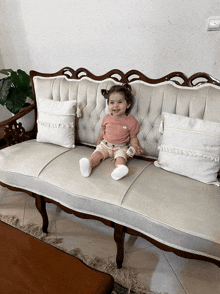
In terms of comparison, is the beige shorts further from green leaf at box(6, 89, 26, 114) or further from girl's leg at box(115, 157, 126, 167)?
A: green leaf at box(6, 89, 26, 114)

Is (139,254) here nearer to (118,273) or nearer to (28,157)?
(118,273)

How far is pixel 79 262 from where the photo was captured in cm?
78

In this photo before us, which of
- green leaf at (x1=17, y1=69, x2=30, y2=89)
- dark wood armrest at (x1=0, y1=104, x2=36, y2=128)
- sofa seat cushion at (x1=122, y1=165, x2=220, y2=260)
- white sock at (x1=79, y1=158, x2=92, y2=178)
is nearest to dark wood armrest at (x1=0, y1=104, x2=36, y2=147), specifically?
dark wood armrest at (x1=0, y1=104, x2=36, y2=128)

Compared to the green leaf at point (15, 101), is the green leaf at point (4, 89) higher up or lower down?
higher up

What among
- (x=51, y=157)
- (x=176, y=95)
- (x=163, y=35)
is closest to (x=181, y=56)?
(x=163, y=35)

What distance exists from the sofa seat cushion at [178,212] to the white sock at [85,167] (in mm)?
271

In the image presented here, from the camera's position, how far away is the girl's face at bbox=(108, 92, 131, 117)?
134cm

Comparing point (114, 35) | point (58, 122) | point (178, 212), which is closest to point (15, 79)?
point (58, 122)

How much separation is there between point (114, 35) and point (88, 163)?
1.33 meters

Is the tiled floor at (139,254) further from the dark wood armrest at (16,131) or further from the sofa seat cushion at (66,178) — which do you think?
the dark wood armrest at (16,131)

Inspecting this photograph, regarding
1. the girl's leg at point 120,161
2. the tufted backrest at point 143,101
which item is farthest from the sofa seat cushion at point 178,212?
the tufted backrest at point 143,101

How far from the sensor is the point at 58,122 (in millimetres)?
1541

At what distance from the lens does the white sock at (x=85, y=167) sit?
1.19 meters

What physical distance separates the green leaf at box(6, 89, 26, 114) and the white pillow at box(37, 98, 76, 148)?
36 cm
